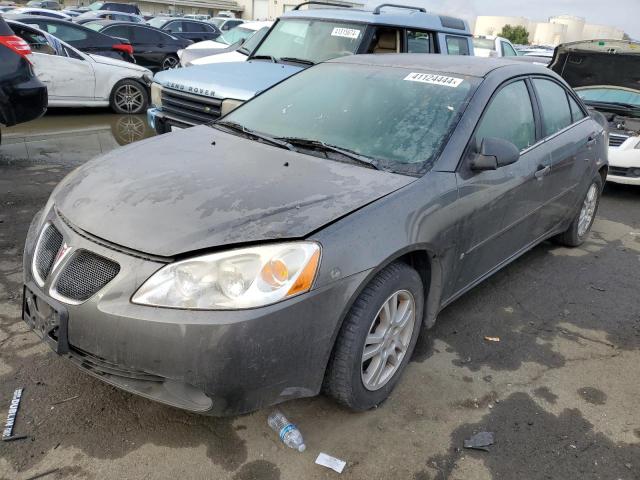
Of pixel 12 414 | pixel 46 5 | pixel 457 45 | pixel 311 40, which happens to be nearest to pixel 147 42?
pixel 311 40

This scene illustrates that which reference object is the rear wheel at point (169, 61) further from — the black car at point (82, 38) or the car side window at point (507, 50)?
the car side window at point (507, 50)

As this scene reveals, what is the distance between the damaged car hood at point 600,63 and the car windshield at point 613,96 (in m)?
0.09

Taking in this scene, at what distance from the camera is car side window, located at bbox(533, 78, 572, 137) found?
393 centimetres

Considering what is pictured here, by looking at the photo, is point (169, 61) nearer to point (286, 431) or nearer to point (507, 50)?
point (507, 50)

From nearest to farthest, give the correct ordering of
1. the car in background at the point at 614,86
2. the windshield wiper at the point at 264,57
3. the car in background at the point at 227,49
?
the windshield wiper at the point at 264,57
the car in background at the point at 614,86
the car in background at the point at 227,49

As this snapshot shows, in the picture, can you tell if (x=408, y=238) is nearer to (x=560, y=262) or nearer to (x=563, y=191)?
(x=563, y=191)

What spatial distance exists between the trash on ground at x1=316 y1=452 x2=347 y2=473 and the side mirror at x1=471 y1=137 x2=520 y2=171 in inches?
65.1

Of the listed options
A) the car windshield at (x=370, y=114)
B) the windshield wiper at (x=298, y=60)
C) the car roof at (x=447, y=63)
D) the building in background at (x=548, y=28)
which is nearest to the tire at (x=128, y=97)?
the windshield wiper at (x=298, y=60)

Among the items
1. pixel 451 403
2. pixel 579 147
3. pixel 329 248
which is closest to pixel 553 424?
pixel 451 403

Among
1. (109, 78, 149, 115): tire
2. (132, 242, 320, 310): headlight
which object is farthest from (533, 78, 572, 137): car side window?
(109, 78, 149, 115): tire

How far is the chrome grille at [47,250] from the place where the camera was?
2365 millimetres

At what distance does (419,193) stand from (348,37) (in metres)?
4.22

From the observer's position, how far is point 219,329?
200 cm

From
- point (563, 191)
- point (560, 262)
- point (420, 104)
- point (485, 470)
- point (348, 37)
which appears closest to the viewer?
point (485, 470)
